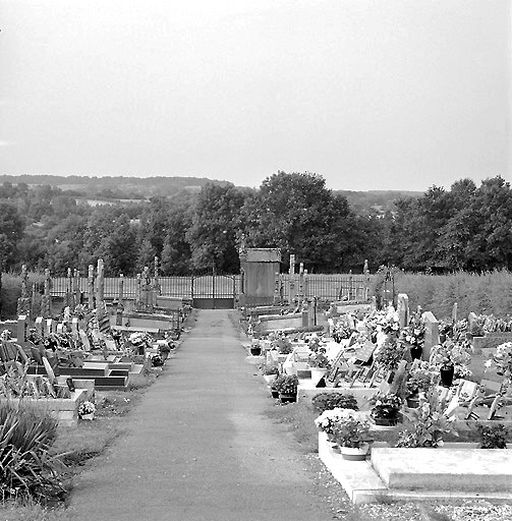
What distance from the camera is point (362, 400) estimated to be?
1539cm

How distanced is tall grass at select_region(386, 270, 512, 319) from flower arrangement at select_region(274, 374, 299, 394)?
1768 cm

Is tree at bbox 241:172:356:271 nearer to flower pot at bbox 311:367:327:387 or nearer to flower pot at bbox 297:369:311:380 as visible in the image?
flower pot at bbox 297:369:311:380

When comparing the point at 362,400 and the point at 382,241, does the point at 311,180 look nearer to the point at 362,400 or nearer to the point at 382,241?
the point at 382,241

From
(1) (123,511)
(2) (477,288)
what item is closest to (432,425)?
(1) (123,511)

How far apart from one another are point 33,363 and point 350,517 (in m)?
8.67

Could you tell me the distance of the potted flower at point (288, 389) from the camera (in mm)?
17156

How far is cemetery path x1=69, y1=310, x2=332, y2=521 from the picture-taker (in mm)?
9344

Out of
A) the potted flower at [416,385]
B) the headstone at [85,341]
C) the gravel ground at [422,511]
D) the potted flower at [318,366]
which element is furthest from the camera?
the headstone at [85,341]

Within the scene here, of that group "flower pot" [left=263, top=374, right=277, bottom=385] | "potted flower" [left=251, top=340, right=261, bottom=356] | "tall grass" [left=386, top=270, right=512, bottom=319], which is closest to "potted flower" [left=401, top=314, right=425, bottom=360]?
"flower pot" [left=263, top=374, right=277, bottom=385]

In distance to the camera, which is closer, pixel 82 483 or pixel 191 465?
pixel 82 483

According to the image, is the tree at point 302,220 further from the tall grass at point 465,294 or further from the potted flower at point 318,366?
the potted flower at point 318,366

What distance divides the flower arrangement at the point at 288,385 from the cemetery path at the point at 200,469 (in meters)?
0.44

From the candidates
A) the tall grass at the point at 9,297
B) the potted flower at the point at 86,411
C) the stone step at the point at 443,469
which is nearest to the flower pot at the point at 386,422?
the stone step at the point at 443,469

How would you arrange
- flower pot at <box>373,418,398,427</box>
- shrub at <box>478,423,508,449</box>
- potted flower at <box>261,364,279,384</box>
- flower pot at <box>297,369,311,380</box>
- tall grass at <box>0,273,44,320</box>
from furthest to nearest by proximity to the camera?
tall grass at <box>0,273,44,320</box>
potted flower at <box>261,364,279,384</box>
flower pot at <box>297,369,311,380</box>
flower pot at <box>373,418,398,427</box>
shrub at <box>478,423,508,449</box>
